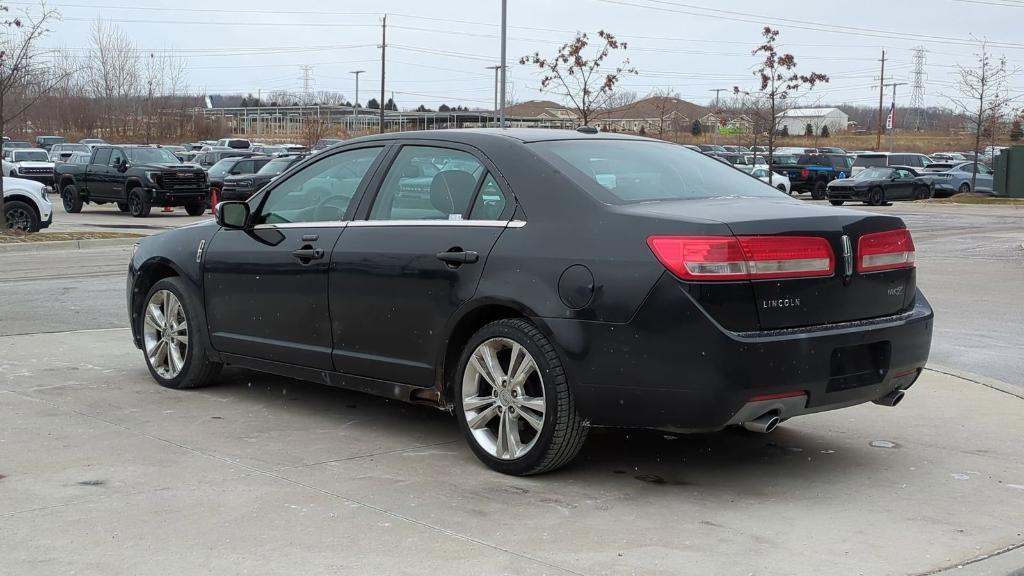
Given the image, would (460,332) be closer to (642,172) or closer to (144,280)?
(642,172)

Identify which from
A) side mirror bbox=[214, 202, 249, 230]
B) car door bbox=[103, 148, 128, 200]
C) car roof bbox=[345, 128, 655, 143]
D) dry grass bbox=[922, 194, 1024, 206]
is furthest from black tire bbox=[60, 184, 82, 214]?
dry grass bbox=[922, 194, 1024, 206]

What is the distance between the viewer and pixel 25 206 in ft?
70.5

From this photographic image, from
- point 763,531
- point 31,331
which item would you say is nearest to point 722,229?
point 763,531

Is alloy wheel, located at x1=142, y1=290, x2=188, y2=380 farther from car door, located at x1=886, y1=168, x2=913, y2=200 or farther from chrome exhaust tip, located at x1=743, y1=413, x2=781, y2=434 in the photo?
car door, located at x1=886, y1=168, x2=913, y2=200

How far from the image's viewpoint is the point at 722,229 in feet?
16.1

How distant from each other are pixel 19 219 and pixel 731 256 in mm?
19493

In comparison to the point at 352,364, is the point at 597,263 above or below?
above

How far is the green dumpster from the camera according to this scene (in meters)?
38.8

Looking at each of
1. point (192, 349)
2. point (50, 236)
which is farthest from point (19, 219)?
point (192, 349)

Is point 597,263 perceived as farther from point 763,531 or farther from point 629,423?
point 763,531

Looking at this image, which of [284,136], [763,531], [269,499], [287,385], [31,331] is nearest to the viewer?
[763,531]

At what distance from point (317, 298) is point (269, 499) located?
155cm

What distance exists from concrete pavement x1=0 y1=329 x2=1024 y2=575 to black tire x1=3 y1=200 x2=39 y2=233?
609 inches

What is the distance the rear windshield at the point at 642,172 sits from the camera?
18.1 ft
